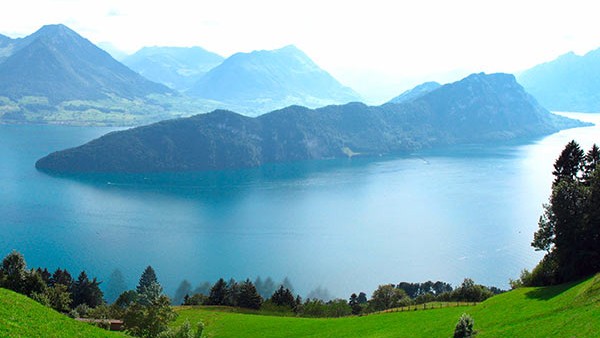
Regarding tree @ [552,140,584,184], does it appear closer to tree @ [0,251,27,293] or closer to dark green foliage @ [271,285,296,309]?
dark green foliage @ [271,285,296,309]

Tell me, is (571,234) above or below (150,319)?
above

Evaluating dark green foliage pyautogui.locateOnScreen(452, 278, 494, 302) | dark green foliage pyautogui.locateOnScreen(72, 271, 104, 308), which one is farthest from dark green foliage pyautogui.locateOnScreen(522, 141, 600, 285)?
dark green foliage pyautogui.locateOnScreen(72, 271, 104, 308)

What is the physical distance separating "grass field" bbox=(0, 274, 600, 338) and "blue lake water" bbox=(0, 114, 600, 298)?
4804 centimetres

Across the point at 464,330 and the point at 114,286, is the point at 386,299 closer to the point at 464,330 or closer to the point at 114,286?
the point at 464,330

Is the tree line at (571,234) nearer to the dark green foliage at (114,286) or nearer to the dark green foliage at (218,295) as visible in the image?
the dark green foliage at (218,295)

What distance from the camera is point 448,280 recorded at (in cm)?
9406

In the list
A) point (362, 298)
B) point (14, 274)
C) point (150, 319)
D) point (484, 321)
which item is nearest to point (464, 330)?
point (484, 321)

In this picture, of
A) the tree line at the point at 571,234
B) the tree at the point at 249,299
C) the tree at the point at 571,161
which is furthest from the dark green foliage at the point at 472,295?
the tree at the point at 249,299

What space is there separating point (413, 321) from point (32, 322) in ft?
80.7

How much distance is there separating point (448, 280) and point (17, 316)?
85940 mm

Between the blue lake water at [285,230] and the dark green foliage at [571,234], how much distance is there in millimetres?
51609

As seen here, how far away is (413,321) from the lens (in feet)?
114

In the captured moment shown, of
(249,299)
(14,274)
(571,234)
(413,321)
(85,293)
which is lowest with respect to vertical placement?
(85,293)

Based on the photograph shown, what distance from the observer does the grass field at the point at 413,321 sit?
20.3 meters
